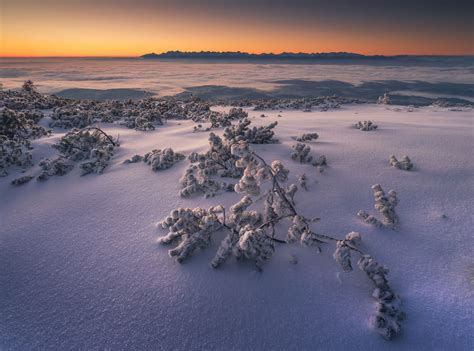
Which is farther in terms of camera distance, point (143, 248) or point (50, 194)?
point (50, 194)

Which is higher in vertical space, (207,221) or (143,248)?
(207,221)

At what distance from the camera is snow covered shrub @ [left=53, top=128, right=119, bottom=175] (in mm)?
4559

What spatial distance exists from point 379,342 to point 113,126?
27.6ft

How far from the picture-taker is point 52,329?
204 centimetres

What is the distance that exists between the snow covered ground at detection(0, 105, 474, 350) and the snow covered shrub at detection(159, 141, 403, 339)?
10 cm

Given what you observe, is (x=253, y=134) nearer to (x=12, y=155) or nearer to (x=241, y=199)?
(x=241, y=199)

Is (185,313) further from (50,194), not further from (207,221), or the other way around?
(50,194)

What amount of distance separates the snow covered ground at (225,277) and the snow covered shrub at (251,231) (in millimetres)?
104

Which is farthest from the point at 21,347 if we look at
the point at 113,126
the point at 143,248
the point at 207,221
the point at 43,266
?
the point at 113,126

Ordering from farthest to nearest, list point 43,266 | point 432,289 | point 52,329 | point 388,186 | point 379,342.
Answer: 1. point 388,186
2. point 43,266
3. point 432,289
4. point 52,329
5. point 379,342

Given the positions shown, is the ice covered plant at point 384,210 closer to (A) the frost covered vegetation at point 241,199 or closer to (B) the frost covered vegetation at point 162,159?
(A) the frost covered vegetation at point 241,199

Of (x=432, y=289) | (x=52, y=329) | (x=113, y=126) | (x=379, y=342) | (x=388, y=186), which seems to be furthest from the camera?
(x=113, y=126)

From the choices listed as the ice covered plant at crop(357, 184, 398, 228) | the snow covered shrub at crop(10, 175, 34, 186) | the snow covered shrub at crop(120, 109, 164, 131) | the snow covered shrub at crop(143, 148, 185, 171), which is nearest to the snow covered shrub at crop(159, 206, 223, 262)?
the ice covered plant at crop(357, 184, 398, 228)

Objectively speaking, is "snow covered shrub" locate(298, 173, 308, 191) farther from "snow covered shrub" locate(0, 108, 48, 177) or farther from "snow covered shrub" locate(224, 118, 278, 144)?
"snow covered shrub" locate(0, 108, 48, 177)
